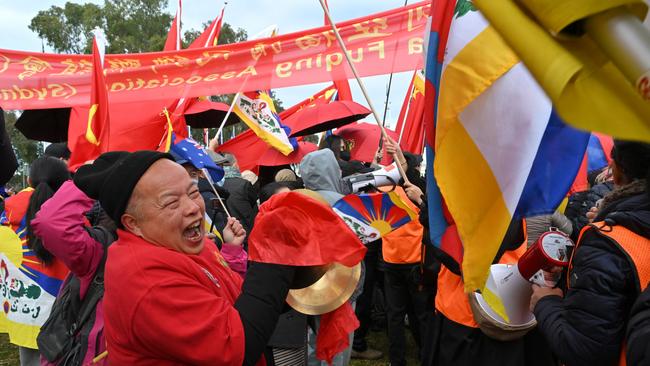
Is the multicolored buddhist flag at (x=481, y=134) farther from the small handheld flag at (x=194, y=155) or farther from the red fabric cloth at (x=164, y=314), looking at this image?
the small handheld flag at (x=194, y=155)

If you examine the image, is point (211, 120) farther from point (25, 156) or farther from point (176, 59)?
point (25, 156)

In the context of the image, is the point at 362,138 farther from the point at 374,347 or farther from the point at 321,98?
the point at 374,347

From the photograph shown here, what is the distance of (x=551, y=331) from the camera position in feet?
5.96

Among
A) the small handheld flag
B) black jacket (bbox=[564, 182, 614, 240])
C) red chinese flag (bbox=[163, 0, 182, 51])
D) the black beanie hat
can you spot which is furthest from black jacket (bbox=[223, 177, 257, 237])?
red chinese flag (bbox=[163, 0, 182, 51])

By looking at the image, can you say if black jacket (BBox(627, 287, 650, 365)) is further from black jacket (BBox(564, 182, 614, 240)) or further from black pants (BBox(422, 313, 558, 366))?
black jacket (BBox(564, 182, 614, 240))

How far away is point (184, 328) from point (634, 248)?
1368mm

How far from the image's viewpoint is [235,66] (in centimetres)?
449

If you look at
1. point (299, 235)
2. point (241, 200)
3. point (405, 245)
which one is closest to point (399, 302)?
point (405, 245)

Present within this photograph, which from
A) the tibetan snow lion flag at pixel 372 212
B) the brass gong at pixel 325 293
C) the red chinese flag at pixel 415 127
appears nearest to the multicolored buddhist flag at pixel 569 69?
the brass gong at pixel 325 293

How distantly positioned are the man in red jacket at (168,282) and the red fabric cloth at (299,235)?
2.2 inches

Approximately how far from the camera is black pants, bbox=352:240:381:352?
17.5ft

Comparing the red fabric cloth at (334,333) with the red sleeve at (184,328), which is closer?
the red sleeve at (184,328)

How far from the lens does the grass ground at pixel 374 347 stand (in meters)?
5.08

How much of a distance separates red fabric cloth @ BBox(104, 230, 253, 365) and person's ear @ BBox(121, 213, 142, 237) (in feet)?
0.20
